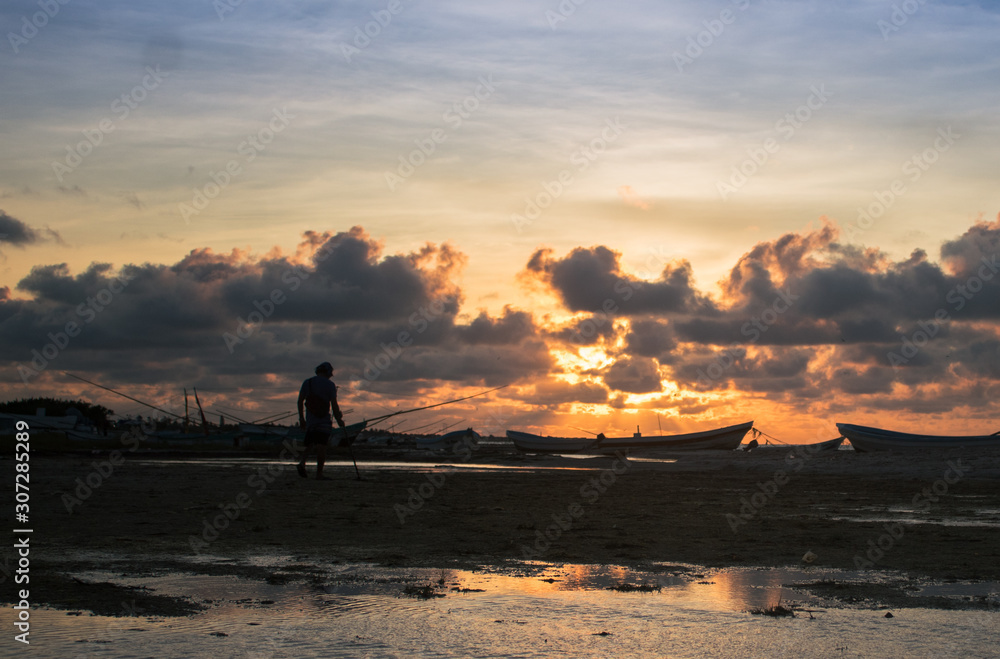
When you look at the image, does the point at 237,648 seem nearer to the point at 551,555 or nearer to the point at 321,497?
the point at 551,555

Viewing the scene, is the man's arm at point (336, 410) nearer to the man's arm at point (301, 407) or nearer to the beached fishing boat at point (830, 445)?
the man's arm at point (301, 407)

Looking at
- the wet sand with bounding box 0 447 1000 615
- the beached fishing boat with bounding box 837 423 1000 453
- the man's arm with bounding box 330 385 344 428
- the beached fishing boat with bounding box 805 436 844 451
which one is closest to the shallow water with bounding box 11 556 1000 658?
the wet sand with bounding box 0 447 1000 615

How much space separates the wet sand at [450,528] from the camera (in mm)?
7090

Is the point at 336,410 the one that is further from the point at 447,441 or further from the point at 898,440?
the point at 447,441

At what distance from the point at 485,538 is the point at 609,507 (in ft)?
14.2

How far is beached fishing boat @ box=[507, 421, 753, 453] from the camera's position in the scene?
75.7 m

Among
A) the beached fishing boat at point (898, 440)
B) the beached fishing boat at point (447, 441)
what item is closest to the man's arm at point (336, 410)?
the beached fishing boat at point (898, 440)

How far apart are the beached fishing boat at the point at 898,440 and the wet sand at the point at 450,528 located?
3380 centimetres

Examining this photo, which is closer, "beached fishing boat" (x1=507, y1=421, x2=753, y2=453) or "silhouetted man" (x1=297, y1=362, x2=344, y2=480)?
"silhouetted man" (x1=297, y1=362, x2=344, y2=480)

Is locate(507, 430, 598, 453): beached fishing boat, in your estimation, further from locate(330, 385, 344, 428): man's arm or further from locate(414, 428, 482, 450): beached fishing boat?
locate(330, 385, 344, 428): man's arm

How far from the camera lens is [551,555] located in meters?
7.75

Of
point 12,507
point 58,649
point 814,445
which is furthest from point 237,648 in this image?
point 814,445

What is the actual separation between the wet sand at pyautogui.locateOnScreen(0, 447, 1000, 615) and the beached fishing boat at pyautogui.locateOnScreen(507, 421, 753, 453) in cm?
6023

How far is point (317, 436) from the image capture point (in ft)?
53.2
